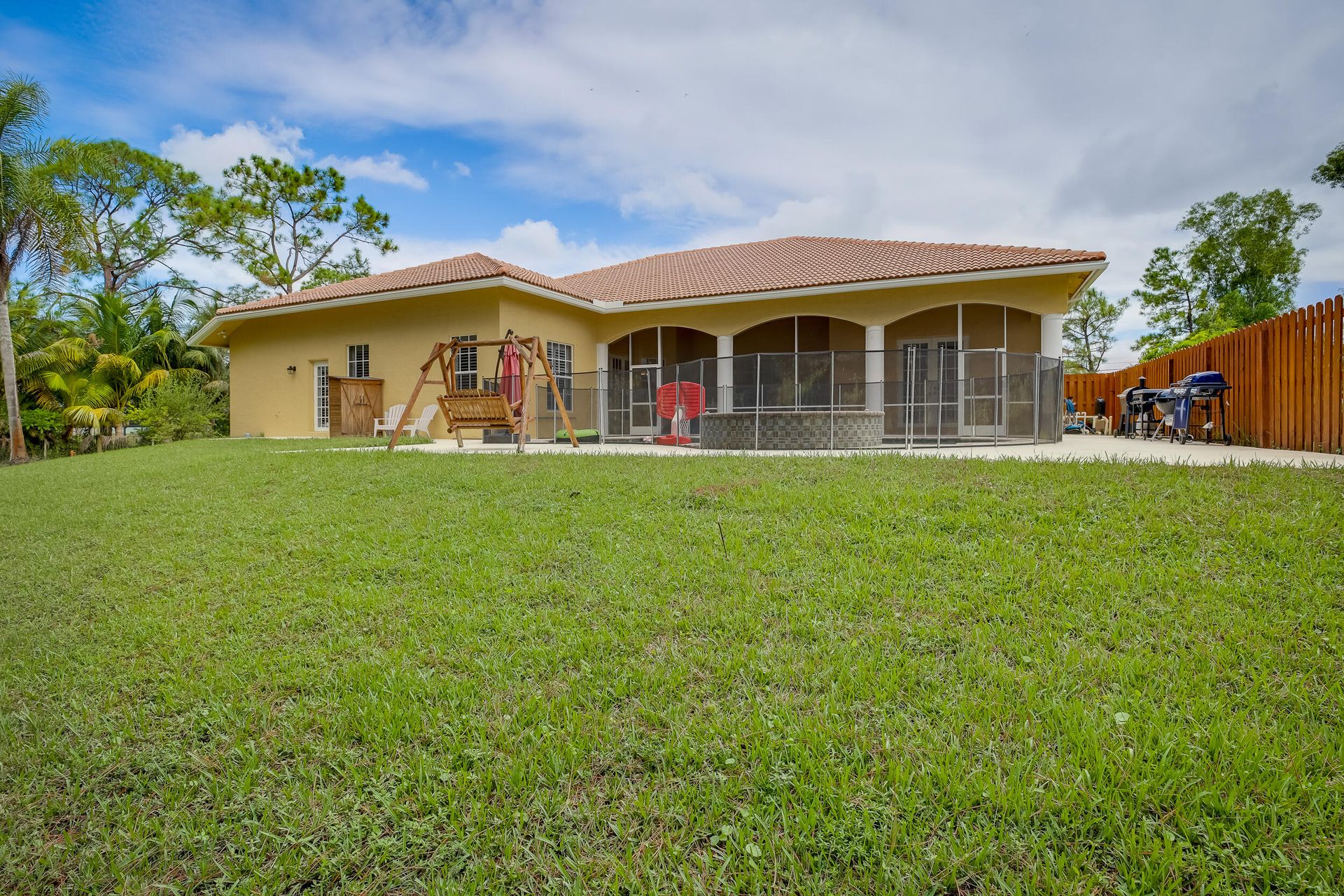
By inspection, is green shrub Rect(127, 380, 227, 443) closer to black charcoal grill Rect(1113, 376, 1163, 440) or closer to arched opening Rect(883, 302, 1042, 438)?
arched opening Rect(883, 302, 1042, 438)

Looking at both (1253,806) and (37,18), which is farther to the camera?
(37,18)

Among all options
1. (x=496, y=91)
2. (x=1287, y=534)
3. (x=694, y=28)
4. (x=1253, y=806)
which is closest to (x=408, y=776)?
(x=1253, y=806)

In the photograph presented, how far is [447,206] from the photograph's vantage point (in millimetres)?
19922

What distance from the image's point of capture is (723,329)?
17.7 meters

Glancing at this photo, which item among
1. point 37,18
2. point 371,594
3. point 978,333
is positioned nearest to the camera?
point 371,594

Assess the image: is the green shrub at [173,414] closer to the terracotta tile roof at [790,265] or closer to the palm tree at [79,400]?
the palm tree at [79,400]

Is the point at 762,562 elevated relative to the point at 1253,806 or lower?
elevated

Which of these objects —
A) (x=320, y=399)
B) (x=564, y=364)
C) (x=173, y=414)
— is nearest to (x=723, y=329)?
(x=564, y=364)

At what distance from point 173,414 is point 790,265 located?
18978mm

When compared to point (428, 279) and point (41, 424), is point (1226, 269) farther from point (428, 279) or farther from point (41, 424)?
point (41, 424)

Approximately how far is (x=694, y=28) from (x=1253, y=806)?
10887 millimetres

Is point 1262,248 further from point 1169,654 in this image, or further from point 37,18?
point 37,18

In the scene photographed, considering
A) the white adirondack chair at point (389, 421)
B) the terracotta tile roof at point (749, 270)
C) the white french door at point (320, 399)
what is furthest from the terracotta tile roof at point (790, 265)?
the white french door at point (320, 399)

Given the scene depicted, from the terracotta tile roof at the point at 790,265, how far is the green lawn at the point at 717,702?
11.6m
